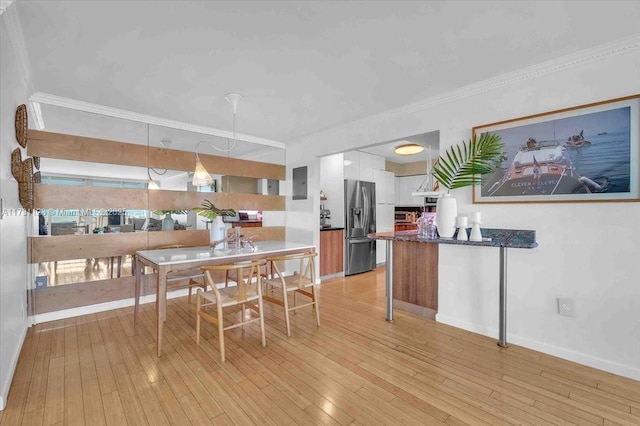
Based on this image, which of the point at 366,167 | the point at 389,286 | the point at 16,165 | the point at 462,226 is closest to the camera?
the point at 16,165

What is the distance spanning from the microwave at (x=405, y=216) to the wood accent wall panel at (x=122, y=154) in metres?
4.06

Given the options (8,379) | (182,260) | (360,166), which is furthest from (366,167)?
(8,379)

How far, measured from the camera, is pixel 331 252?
520 centimetres

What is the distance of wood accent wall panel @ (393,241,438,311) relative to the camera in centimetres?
329

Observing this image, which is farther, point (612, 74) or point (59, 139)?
point (59, 139)

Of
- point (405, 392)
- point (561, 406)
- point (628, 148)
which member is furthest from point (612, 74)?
point (405, 392)

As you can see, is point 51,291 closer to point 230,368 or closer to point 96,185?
point 96,185

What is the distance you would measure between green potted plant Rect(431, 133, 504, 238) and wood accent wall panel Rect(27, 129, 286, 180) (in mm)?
2945

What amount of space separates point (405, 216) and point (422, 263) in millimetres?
4192

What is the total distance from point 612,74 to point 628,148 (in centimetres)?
A: 57

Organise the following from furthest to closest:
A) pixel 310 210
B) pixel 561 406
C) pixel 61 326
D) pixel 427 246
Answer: pixel 310 210 → pixel 427 246 → pixel 61 326 → pixel 561 406

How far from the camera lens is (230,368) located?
2.25 metres

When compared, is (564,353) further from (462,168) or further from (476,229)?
(462,168)

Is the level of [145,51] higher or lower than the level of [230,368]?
higher
